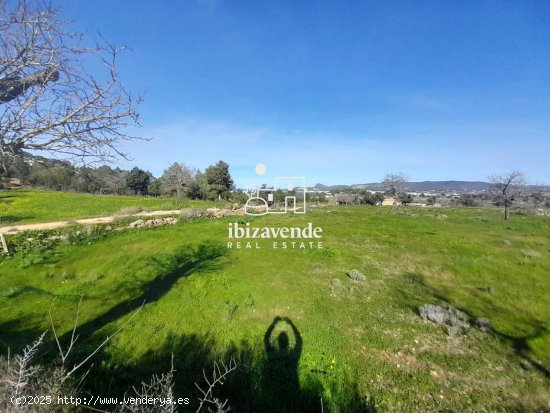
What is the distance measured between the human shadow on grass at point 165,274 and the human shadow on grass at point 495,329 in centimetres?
760

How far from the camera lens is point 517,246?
18906 millimetres

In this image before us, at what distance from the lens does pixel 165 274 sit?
11.0 m

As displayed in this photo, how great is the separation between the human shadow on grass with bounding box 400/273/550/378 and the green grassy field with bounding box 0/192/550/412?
0.04 meters

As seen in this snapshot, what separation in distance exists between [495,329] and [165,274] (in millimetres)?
10721

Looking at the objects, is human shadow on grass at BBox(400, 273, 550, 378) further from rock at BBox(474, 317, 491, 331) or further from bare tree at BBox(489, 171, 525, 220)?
bare tree at BBox(489, 171, 525, 220)

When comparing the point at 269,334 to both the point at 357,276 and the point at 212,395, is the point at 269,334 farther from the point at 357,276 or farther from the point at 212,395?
the point at 357,276

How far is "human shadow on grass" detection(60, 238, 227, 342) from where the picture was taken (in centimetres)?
784

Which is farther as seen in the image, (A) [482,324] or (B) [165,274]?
(B) [165,274]

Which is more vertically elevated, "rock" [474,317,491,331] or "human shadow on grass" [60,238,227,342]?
"human shadow on grass" [60,238,227,342]

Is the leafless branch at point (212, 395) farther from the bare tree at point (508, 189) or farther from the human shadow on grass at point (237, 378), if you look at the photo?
the bare tree at point (508, 189)

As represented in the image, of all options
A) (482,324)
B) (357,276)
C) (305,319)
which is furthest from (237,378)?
(482,324)

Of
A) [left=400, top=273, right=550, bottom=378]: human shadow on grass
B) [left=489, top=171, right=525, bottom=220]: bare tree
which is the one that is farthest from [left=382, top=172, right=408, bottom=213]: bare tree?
[left=400, top=273, right=550, bottom=378]: human shadow on grass

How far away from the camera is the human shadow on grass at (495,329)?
7070 millimetres

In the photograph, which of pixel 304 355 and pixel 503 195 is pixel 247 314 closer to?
pixel 304 355
